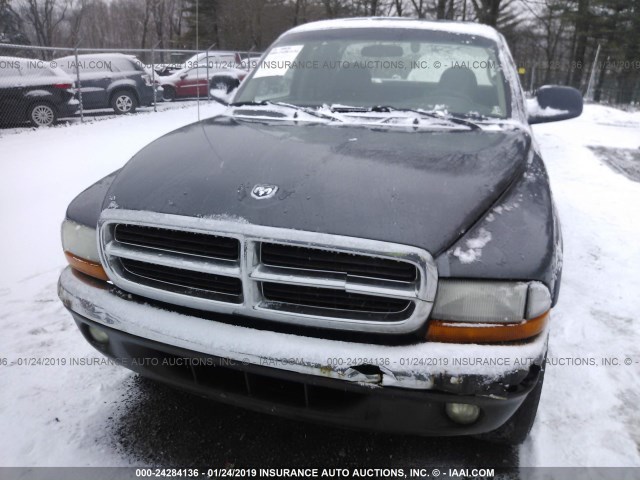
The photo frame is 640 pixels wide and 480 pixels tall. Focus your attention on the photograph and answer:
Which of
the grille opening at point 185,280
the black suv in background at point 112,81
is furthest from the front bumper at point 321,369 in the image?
the black suv in background at point 112,81

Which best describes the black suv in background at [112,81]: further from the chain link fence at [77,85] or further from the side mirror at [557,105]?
the side mirror at [557,105]

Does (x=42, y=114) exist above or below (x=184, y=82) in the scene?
below

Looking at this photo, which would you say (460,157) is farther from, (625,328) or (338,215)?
(625,328)

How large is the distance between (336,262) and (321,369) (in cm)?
38

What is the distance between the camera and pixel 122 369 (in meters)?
2.84

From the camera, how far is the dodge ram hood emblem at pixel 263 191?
1886 mm

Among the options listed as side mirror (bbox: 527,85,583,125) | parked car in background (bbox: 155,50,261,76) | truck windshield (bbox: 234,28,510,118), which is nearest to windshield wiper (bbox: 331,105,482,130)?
truck windshield (bbox: 234,28,510,118)

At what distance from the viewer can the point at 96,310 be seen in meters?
2.07

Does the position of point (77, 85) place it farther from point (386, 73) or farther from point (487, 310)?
point (487, 310)

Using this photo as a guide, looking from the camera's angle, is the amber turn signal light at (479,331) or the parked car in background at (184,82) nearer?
the amber turn signal light at (479,331)

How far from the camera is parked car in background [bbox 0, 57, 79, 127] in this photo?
10508 millimetres

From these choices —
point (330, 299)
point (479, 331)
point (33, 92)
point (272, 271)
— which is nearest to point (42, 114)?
point (33, 92)

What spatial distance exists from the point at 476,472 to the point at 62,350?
244 cm

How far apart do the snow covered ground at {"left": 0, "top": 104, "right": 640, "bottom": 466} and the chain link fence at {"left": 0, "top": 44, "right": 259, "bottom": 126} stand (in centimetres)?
498
